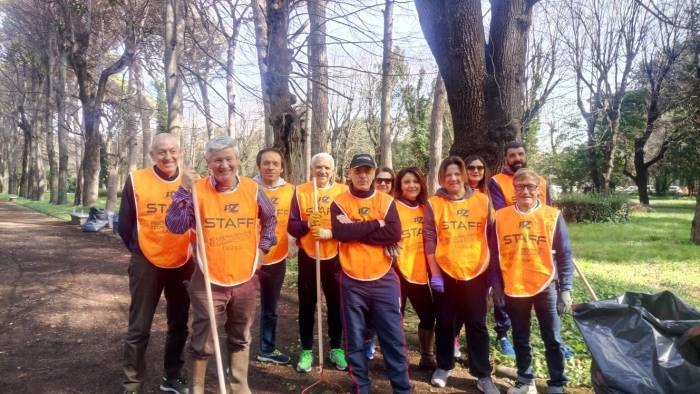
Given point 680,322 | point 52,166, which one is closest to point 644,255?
point 680,322

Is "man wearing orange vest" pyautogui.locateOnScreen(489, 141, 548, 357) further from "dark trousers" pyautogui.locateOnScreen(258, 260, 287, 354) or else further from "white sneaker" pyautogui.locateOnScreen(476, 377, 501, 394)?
"dark trousers" pyautogui.locateOnScreen(258, 260, 287, 354)

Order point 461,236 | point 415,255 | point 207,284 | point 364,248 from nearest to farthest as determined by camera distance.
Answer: point 207,284 < point 364,248 < point 461,236 < point 415,255

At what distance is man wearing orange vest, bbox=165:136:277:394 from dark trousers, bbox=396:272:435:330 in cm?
140

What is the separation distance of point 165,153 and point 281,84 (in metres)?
3.79

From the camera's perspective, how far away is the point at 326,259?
428cm

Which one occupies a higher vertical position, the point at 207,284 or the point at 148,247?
the point at 148,247

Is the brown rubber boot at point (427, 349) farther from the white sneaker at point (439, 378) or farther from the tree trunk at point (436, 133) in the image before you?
the tree trunk at point (436, 133)

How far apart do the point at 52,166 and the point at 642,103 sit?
3494 cm

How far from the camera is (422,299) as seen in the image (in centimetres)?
409

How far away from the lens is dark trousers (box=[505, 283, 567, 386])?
3584 millimetres

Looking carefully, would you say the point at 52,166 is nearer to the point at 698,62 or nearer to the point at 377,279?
the point at 377,279

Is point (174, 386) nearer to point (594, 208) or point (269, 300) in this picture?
point (269, 300)

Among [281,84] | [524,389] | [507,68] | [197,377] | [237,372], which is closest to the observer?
[197,377]

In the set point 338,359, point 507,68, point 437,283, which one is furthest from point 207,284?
point 507,68
